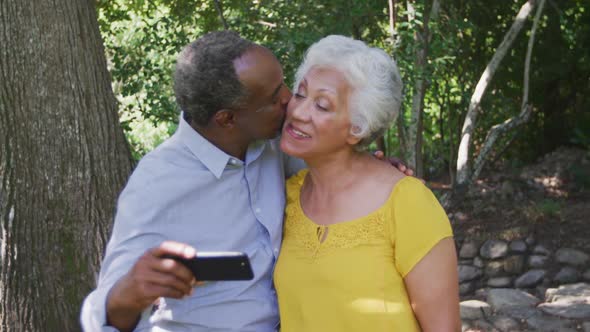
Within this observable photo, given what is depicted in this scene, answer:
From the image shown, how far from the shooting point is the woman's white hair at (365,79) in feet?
9.30

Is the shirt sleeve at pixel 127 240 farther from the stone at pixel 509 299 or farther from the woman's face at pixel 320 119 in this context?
the stone at pixel 509 299

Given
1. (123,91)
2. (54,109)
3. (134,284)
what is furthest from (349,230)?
(123,91)

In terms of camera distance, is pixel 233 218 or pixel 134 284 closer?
pixel 134 284

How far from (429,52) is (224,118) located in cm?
410

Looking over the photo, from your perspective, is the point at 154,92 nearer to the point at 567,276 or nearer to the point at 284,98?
the point at 567,276

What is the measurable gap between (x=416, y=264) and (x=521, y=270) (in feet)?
16.7

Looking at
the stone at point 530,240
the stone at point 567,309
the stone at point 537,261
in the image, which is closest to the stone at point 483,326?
the stone at point 567,309

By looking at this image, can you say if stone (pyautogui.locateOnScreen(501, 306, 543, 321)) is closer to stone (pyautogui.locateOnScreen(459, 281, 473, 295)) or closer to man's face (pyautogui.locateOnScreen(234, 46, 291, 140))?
stone (pyautogui.locateOnScreen(459, 281, 473, 295))

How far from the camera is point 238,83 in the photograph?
275cm

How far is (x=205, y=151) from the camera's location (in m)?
2.76

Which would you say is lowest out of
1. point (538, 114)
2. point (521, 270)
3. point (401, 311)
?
point (521, 270)

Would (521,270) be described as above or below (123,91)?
below

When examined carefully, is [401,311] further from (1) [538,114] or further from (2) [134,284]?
(1) [538,114]

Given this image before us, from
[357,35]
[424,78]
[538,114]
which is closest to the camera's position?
[424,78]
